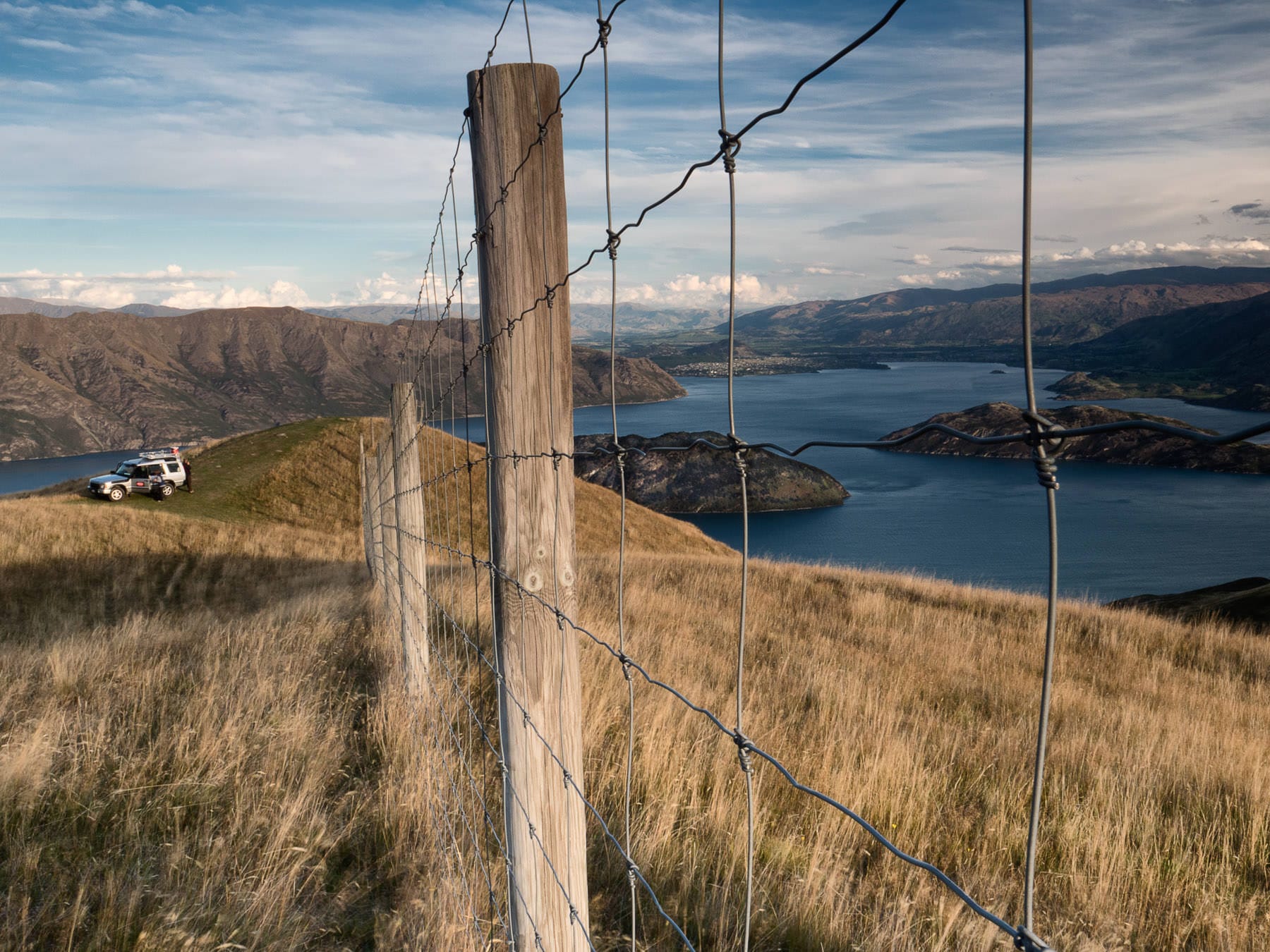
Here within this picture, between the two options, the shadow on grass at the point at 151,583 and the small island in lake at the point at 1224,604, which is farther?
the shadow on grass at the point at 151,583

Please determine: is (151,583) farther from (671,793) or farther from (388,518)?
(671,793)

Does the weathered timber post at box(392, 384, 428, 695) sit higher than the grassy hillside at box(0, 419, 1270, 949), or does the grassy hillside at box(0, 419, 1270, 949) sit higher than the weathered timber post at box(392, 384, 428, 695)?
the weathered timber post at box(392, 384, 428, 695)

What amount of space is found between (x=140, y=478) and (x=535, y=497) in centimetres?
2778

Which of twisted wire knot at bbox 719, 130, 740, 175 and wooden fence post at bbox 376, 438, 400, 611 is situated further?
wooden fence post at bbox 376, 438, 400, 611

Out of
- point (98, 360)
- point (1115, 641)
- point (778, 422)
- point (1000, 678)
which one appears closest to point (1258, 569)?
point (778, 422)

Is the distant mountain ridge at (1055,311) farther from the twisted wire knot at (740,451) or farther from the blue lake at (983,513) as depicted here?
the twisted wire knot at (740,451)

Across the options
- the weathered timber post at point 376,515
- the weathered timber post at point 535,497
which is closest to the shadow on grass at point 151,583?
the weathered timber post at point 376,515

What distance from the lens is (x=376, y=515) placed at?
9.28m

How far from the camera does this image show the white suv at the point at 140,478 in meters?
24.8

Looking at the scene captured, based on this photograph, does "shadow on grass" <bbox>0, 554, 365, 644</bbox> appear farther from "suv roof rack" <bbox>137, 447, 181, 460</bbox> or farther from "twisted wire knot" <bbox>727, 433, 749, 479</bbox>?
"twisted wire knot" <bbox>727, 433, 749, 479</bbox>

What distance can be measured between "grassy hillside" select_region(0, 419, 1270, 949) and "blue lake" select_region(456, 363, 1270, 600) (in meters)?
15.3

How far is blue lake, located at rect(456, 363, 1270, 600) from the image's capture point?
110 ft

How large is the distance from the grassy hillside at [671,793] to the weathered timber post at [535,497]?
49 centimetres

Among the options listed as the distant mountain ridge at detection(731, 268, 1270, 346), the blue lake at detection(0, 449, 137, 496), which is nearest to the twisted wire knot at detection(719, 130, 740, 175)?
the distant mountain ridge at detection(731, 268, 1270, 346)
